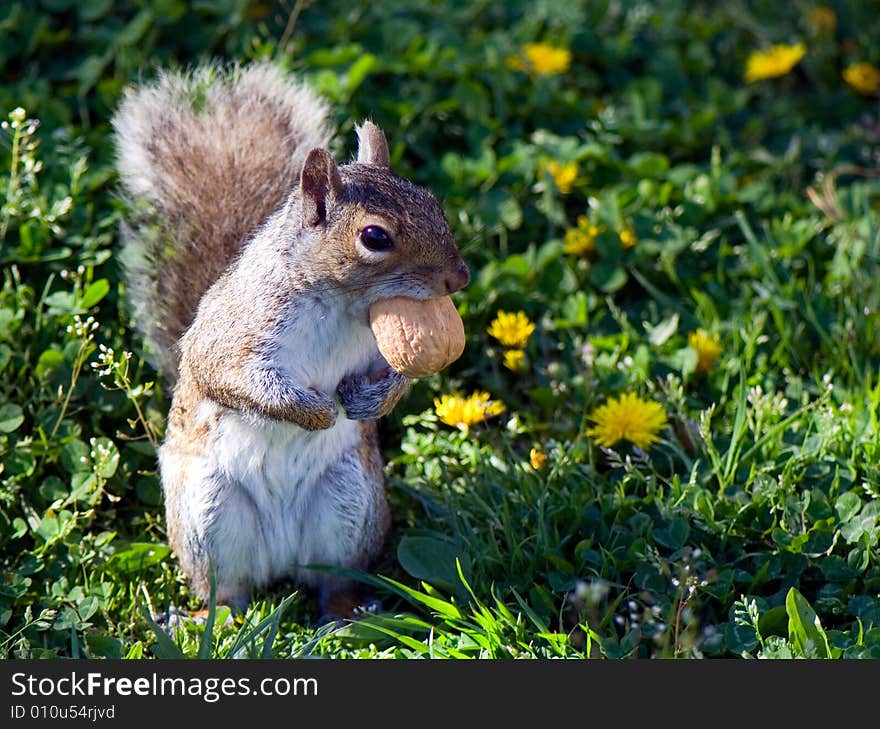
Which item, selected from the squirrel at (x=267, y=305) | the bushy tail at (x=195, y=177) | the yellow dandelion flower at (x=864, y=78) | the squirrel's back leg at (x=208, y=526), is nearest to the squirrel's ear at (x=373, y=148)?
the squirrel at (x=267, y=305)

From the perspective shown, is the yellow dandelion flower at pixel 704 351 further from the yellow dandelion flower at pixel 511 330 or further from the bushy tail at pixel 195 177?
the bushy tail at pixel 195 177

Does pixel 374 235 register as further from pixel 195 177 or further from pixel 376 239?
pixel 195 177

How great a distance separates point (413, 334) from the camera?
226 centimetres

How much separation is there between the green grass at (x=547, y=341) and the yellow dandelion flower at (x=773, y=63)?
0.06m

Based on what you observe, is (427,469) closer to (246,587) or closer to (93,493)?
(246,587)

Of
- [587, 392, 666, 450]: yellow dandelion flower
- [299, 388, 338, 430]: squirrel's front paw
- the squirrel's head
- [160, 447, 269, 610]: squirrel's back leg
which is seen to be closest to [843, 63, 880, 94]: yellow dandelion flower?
[587, 392, 666, 450]: yellow dandelion flower

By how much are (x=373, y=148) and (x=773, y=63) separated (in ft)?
6.63

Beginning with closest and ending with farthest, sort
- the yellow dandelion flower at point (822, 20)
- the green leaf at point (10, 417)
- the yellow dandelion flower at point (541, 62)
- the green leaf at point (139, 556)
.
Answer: the green leaf at point (139, 556), the green leaf at point (10, 417), the yellow dandelion flower at point (541, 62), the yellow dandelion flower at point (822, 20)

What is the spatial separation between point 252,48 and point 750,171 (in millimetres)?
1505

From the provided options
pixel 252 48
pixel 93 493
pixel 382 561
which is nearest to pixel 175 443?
pixel 93 493

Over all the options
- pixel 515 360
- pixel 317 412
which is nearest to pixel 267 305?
pixel 317 412

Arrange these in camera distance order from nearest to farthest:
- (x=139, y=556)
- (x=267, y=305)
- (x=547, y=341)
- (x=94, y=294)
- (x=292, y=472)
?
(x=267, y=305), (x=292, y=472), (x=139, y=556), (x=94, y=294), (x=547, y=341)

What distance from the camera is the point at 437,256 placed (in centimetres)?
224

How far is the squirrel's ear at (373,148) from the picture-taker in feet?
8.13
